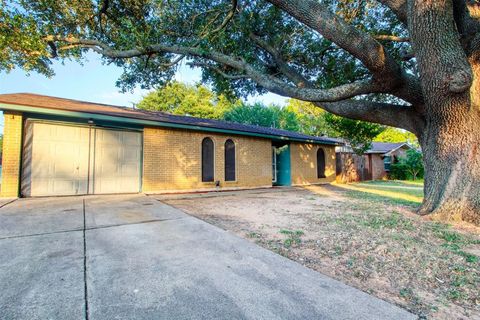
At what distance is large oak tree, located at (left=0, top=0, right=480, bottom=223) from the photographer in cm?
427

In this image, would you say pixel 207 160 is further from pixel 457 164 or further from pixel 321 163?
pixel 321 163

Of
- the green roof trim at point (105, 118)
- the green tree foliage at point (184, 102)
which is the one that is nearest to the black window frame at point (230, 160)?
the green roof trim at point (105, 118)

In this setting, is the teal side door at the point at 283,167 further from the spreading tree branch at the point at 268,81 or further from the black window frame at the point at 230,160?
the spreading tree branch at the point at 268,81

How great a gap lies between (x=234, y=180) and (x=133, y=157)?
15.3ft

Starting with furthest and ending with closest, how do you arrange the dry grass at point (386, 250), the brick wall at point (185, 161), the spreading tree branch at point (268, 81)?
1. the brick wall at point (185, 161)
2. the spreading tree branch at point (268, 81)
3. the dry grass at point (386, 250)

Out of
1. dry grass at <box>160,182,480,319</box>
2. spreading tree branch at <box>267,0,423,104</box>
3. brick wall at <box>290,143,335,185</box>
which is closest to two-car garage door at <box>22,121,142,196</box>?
dry grass at <box>160,182,480,319</box>

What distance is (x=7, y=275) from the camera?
225cm

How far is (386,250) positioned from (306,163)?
1158 centimetres

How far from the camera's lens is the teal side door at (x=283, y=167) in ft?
44.7

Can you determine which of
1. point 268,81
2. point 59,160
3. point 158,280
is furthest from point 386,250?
point 59,160

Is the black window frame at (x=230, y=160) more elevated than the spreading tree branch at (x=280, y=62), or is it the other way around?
the spreading tree branch at (x=280, y=62)

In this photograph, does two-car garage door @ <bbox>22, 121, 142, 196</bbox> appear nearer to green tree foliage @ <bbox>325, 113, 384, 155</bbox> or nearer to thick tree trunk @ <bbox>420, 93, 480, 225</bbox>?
thick tree trunk @ <bbox>420, 93, 480, 225</bbox>

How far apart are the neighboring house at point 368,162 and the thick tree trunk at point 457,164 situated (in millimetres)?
12123

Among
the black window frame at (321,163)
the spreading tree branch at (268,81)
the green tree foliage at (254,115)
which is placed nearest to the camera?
the spreading tree branch at (268,81)
